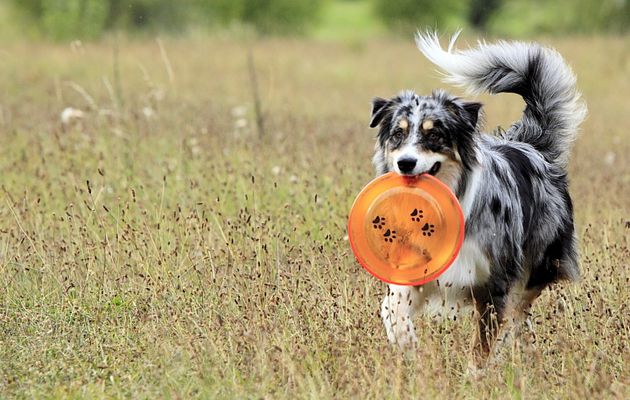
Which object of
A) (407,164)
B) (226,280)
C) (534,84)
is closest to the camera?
(407,164)

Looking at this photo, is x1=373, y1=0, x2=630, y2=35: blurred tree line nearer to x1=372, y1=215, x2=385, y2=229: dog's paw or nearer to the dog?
the dog

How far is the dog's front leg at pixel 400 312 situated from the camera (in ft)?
15.9

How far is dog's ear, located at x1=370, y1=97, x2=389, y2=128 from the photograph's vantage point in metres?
5.10

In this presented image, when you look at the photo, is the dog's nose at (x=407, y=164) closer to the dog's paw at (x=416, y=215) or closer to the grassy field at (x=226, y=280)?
the dog's paw at (x=416, y=215)

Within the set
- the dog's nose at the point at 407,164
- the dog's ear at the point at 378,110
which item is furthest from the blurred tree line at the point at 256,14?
the dog's nose at the point at 407,164

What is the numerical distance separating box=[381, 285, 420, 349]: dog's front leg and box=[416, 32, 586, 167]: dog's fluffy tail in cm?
144

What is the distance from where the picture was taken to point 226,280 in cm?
559

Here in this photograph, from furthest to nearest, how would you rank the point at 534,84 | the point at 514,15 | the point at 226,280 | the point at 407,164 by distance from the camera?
the point at 514,15, the point at 534,84, the point at 226,280, the point at 407,164

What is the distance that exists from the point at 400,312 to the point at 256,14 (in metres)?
33.6

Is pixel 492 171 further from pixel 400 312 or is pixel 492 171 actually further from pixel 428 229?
pixel 400 312

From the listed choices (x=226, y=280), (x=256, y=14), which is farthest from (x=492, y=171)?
(x=256, y=14)

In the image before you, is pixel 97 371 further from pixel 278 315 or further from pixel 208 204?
pixel 208 204

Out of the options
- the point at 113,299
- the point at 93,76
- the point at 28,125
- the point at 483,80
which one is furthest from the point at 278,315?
the point at 93,76

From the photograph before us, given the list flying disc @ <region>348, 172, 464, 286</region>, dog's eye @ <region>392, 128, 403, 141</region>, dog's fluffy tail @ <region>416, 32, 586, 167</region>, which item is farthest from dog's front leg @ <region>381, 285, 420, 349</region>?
dog's fluffy tail @ <region>416, 32, 586, 167</region>
